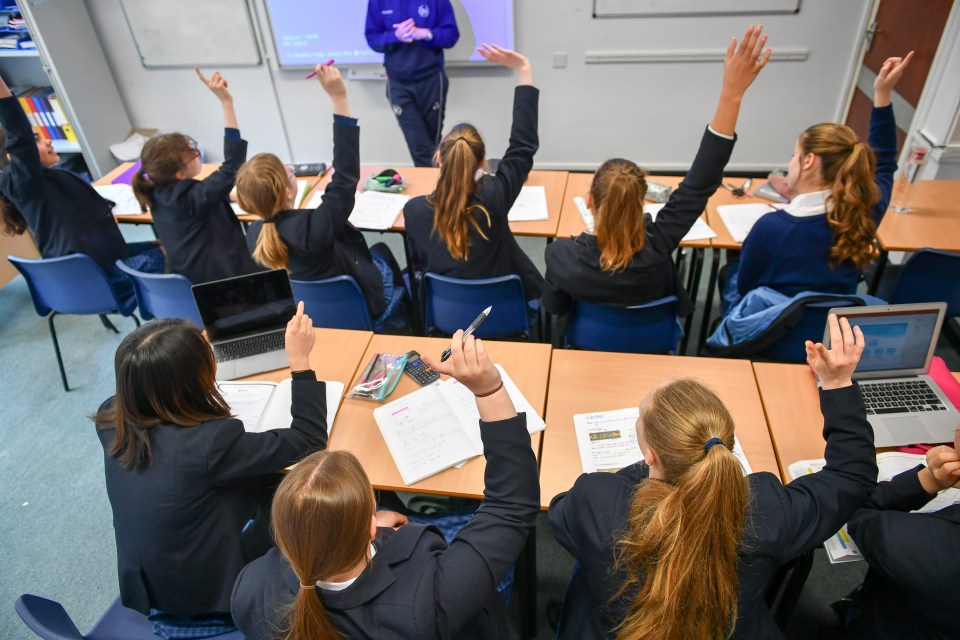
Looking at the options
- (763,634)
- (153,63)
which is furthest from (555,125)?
(763,634)

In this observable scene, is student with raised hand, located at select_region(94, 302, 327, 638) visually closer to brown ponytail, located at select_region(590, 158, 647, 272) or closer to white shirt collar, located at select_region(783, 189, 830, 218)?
brown ponytail, located at select_region(590, 158, 647, 272)

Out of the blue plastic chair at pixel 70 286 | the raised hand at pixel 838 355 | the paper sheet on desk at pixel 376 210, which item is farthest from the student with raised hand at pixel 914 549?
the blue plastic chair at pixel 70 286

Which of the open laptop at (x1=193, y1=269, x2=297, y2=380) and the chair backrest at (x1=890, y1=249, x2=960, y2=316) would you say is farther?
the chair backrest at (x1=890, y1=249, x2=960, y2=316)

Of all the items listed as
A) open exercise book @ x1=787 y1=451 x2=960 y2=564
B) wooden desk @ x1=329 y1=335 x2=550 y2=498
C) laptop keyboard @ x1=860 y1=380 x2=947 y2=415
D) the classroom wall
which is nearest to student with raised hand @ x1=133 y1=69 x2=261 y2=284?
wooden desk @ x1=329 y1=335 x2=550 y2=498

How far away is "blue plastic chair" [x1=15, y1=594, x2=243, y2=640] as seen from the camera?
1.27 meters

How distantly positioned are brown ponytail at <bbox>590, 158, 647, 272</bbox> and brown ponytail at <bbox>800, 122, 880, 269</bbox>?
2.23 ft

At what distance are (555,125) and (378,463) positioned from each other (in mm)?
3647

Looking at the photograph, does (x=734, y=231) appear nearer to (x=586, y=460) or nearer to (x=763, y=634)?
(x=586, y=460)

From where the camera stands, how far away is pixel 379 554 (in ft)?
3.80

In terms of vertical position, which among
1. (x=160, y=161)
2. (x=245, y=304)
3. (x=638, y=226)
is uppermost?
(x=160, y=161)

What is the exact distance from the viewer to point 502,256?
8.59 ft

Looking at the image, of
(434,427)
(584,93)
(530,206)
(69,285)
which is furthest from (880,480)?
(584,93)

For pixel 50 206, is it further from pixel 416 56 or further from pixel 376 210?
pixel 416 56

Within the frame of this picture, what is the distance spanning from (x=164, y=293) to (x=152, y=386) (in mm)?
1457
